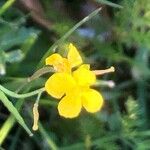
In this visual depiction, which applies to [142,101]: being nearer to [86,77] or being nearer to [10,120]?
[10,120]

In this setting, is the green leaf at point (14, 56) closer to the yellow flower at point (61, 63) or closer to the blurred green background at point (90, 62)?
the blurred green background at point (90, 62)

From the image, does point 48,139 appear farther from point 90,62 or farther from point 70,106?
point 70,106

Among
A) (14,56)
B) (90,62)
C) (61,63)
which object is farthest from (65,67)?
Result: (90,62)

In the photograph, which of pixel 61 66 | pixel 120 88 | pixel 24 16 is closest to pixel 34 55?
pixel 24 16

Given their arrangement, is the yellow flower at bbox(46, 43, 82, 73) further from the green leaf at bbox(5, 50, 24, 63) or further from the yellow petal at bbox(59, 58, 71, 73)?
the green leaf at bbox(5, 50, 24, 63)

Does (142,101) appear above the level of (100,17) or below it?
below

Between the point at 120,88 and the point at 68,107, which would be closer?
the point at 68,107
